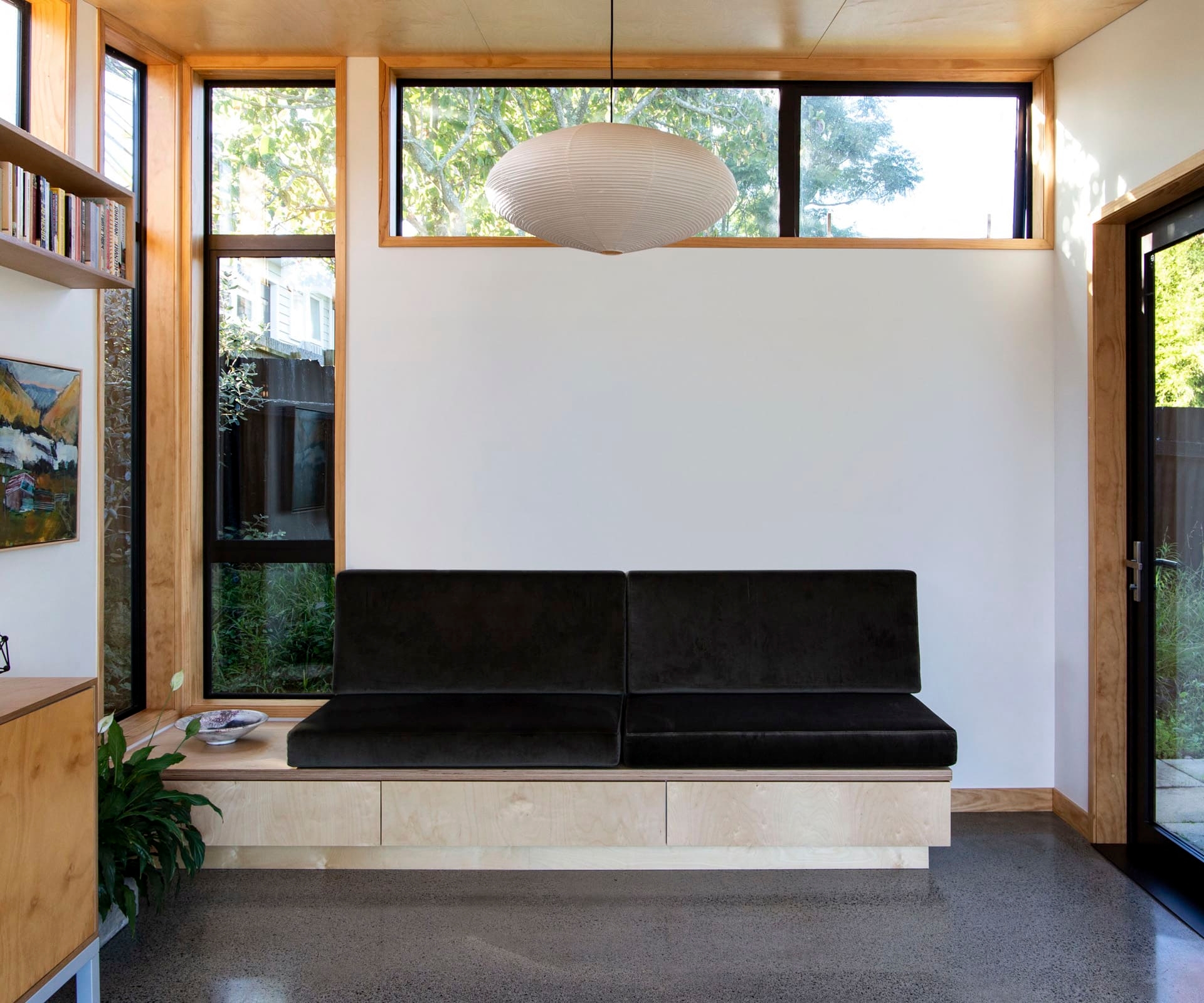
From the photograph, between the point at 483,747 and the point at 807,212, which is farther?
the point at 807,212

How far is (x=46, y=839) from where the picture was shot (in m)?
1.98

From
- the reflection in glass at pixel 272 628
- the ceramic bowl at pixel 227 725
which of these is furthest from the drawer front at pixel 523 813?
the reflection in glass at pixel 272 628

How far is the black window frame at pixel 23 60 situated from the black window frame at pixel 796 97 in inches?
51.5

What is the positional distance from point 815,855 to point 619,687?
0.93m

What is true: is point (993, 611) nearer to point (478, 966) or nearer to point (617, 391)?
point (617, 391)

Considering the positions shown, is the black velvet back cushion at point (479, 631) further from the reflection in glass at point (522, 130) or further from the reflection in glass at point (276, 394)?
the reflection in glass at point (522, 130)

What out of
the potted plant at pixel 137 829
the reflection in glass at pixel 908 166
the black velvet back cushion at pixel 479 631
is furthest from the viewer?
the reflection in glass at pixel 908 166

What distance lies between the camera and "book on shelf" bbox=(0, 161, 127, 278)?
2.38 meters

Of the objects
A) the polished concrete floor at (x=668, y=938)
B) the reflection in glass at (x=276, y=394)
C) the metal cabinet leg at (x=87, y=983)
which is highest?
the reflection in glass at (x=276, y=394)

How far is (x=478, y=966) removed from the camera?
93.1 inches

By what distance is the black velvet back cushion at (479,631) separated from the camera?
132 inches

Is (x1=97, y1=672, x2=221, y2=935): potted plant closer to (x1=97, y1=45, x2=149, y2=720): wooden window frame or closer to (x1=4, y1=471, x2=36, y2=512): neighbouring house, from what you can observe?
(x1=4, y1=471, x2=36, y2=512): neighbouring house

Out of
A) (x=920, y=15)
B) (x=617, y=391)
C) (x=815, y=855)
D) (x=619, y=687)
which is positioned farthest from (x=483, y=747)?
(x=920, y=15)

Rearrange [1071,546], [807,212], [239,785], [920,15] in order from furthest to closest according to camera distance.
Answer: [807,212] → [1071,546] → [920,15] → [239,785]
